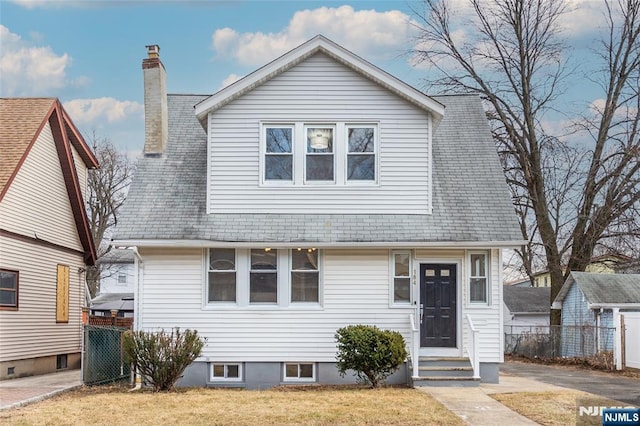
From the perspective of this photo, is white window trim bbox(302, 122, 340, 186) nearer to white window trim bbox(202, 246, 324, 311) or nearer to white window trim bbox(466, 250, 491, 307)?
white window trim bbox(202, 246, 324, 311)

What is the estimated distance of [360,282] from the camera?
53.5ft

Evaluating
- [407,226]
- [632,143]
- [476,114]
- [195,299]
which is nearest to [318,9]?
[476,114]

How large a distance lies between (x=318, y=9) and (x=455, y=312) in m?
9.27

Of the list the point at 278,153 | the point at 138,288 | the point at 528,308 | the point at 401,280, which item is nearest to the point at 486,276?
the point at 401,280

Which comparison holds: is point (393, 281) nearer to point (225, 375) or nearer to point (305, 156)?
point (305, 156)

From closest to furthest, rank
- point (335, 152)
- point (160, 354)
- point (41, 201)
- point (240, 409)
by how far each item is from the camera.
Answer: point (240, 409) → point (160, 354) → point (335, 152) → point (41, 201)

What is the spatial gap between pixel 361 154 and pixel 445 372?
16.8 feet

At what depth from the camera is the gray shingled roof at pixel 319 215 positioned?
16.1 metres

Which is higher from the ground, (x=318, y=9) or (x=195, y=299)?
(x=318, y=9)

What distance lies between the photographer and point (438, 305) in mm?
16578

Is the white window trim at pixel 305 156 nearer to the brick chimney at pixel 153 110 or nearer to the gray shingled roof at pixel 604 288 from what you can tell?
the brick chimney at pixel 153 110

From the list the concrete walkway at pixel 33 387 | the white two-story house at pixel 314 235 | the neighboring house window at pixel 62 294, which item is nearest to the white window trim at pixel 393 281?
the white two-story house at pixel 314 235

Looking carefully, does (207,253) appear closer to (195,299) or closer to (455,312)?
(195,299)

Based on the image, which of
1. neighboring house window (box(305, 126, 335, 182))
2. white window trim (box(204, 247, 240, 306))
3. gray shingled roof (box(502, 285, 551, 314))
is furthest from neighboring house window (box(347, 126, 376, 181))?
gray shingled roof (box(502, 285, 551, 314))
